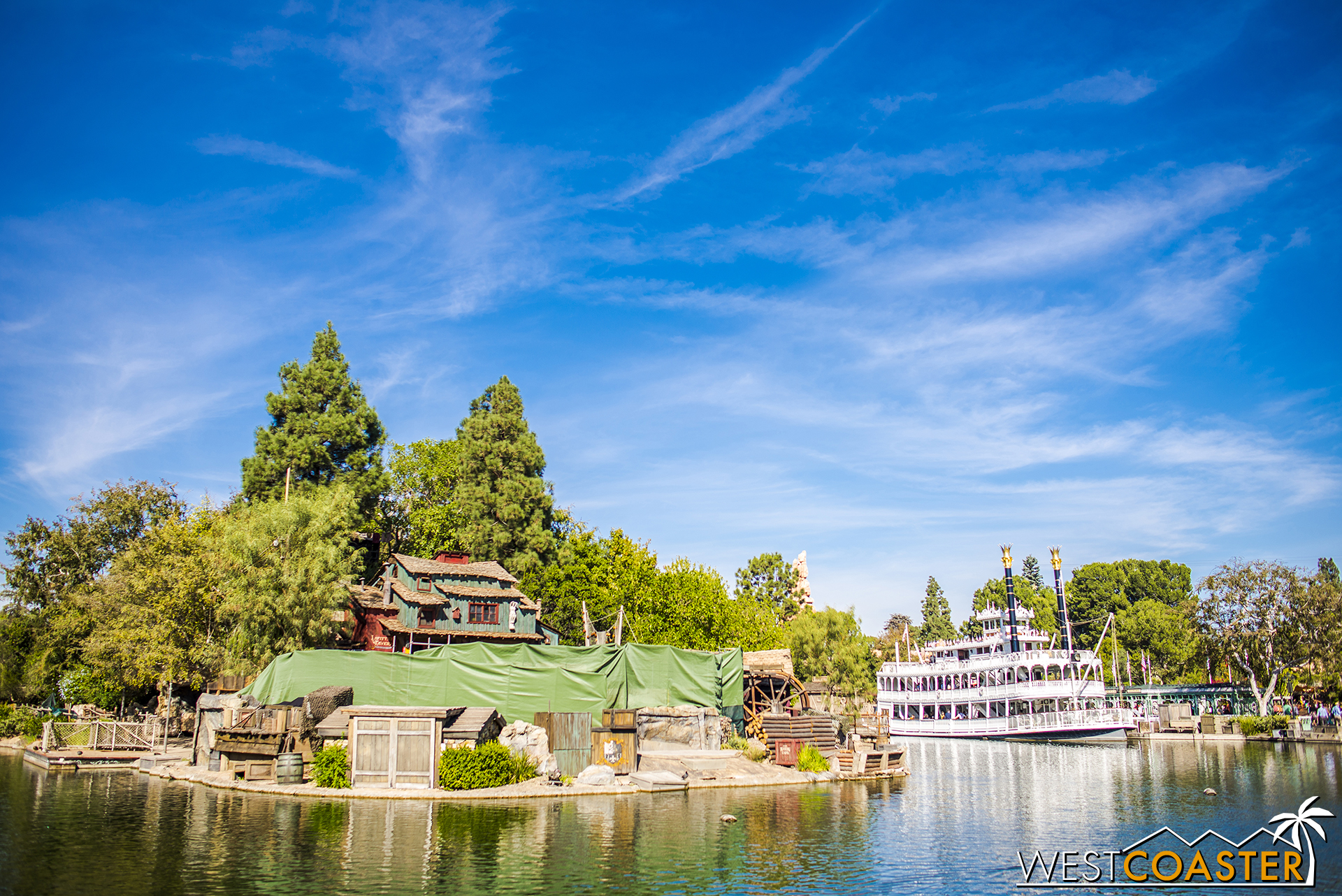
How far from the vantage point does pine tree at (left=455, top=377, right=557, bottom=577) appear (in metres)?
68.6

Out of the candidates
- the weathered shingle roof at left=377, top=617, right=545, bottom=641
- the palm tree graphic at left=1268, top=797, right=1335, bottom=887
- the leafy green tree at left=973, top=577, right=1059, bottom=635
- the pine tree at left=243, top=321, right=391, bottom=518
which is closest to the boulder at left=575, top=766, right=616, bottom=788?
the palm tree graphic at left=1268, top=797, right=1335, bottom=887

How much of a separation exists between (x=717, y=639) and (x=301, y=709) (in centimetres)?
3830

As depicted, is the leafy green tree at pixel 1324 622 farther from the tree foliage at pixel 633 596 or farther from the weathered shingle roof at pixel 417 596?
the weathered shingle roof at pixel 417 596

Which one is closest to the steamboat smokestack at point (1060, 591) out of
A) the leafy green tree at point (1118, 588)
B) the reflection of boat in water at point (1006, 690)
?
the reflection of boat in water at point (1006, 690)

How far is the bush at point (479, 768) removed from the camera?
29.5 m

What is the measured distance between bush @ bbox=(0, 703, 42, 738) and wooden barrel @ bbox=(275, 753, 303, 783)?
31.8 meters

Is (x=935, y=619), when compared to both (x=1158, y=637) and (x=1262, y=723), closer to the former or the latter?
(x=1158, y=637)

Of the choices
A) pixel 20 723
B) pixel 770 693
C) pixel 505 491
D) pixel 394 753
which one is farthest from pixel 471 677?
pixel 20 723

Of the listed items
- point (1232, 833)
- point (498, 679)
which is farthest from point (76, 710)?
point (1232, 833)

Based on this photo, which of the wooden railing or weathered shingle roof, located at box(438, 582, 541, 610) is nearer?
the wooden railing

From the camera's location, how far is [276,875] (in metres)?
17.4

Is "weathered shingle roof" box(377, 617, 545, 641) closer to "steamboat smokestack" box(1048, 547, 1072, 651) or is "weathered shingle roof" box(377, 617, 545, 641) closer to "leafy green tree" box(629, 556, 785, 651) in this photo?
"leafy green tree" box(629, 556, 785, 651)

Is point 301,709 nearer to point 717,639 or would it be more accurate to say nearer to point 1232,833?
point 1232,833

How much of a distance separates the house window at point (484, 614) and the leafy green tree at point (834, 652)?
40050 millimetres
